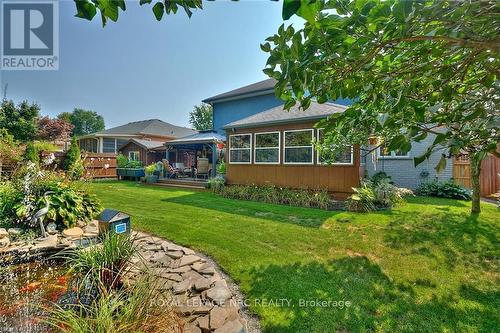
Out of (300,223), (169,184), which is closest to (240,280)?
(300,223)

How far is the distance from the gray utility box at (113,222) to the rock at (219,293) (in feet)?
5.18

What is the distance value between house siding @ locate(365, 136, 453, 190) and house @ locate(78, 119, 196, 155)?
21.7 m

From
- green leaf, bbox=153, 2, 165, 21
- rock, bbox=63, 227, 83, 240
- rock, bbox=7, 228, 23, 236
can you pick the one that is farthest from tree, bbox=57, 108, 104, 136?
green leaf, bbox=153, 2, 165, 21

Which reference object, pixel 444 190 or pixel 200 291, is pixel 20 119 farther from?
pixel 444 190

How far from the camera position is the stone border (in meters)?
2.36

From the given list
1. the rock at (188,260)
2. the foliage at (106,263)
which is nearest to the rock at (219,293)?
the rock at (188,260)

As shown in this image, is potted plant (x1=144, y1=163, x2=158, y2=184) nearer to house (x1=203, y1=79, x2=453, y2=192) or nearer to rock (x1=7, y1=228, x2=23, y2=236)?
house (x1=203, y1=79, x2=453, y2=192)

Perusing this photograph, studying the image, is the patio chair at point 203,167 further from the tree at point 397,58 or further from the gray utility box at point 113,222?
the tree at point 397,58

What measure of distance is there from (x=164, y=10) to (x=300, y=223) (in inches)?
216

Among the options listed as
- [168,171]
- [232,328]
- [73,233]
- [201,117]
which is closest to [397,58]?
[232,328]

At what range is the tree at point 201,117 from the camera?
1644 inches

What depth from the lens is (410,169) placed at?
11.3 meters

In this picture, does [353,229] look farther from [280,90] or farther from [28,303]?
[28,303]

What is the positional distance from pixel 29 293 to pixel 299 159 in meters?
8.56
